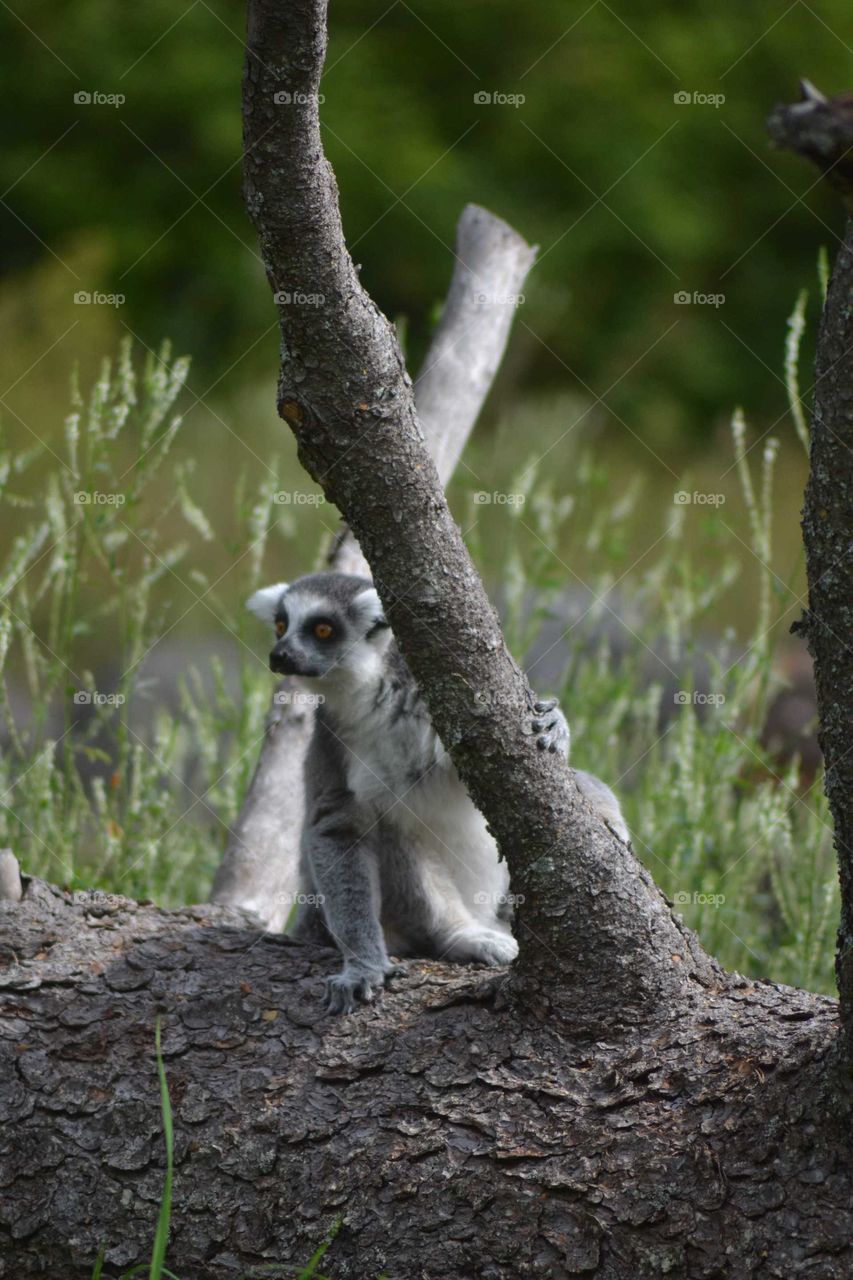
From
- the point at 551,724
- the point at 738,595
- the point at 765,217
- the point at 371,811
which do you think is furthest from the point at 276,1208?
the point at 765,217

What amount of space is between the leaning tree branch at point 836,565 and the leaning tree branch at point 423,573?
1.66 feet

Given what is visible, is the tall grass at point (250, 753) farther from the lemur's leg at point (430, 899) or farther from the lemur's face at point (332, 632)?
the lemur's leg at point (430, 899)

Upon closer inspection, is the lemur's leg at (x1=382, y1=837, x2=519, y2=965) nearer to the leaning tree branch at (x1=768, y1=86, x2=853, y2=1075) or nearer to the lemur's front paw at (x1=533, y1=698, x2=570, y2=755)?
the lemur's front paw at (x1=533, y1=698, x2=570, y2=755)

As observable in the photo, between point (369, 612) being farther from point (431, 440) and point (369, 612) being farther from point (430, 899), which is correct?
point (431, 440)

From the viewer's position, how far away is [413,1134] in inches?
88.0

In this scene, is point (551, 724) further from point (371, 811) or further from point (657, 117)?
point (657, 117)

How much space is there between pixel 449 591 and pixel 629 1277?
119 centimetres

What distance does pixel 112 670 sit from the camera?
8.08 m

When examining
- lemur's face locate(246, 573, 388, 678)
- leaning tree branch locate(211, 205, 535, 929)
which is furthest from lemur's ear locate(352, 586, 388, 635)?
leaning tree branch locate(211, 205, 535, 929)

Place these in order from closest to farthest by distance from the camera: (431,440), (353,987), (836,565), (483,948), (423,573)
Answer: (836,565)
(423,573)
(353,987)
(483,948)
(431,440)

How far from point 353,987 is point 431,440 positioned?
239cm

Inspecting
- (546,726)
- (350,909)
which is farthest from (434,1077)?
(350,909)

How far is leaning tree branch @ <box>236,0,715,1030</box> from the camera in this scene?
6.43 feet

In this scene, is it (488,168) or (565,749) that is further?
(488,168)
